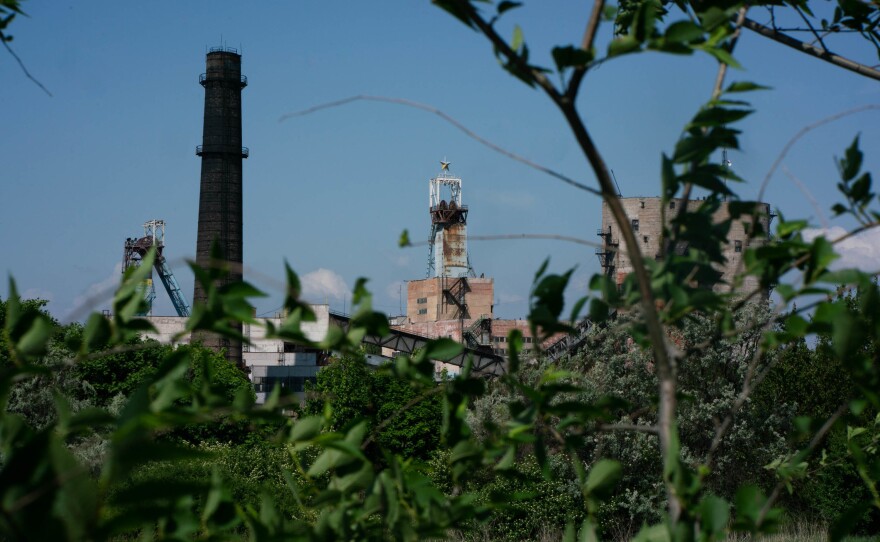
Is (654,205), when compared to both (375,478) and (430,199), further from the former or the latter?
(375,478)

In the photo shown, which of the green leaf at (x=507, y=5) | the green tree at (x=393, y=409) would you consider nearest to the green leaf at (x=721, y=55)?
the green leaf at (x=507, y=5)

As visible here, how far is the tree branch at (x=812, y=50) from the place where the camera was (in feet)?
9.52

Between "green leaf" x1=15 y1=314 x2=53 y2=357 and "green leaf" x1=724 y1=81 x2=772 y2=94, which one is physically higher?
"green leaf" x1=724 y1=81 x2=772 y2=94

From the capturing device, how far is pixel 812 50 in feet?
10.1

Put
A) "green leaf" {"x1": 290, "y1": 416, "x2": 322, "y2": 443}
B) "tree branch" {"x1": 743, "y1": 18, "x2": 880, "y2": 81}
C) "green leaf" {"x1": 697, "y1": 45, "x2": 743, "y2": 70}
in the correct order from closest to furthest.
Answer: "green leaf" {"x1": 697, "y1": 45, "x2": 743, "y2": 70} < "green leaf" {"x1": 290, "y1": 416, "x2": 322, "y2": 443} < "tree branch" {"x1": 743, "y1": 18, "x2": 880, "y2": 81}

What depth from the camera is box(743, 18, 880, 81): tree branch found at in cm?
290

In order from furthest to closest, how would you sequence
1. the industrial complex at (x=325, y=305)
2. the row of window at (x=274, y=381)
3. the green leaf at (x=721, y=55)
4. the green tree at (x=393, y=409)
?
1. the row of window at (x=274, y=381)
2. the industrial complex at (x=325, y=305)
3. the green tree at (x=393, y=409)
4. the green leaf at (x=721, y=55)

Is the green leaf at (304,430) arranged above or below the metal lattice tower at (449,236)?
below

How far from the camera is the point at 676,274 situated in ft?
5.25

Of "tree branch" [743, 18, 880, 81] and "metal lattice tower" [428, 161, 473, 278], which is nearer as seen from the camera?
"tree branch" [743, 18, 880, 81]

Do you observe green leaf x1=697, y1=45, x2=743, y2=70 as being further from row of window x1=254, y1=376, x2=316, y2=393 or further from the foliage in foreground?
row of window x1=254, y1=376, x2=316, y2=393

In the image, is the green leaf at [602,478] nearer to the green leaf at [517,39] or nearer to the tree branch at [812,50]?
the green leaf at [517,39]

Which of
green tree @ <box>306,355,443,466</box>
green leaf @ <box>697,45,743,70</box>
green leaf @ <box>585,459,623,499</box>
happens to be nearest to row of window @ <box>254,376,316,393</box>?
green tree @ <box>306,355,443,466</box>

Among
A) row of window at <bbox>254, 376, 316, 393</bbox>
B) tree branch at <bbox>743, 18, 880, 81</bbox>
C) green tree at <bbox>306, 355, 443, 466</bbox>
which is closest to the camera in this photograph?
tree branch at <bbox>743, 18, 880, 81</bbox>
